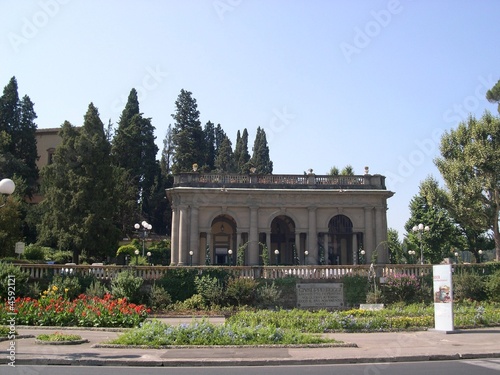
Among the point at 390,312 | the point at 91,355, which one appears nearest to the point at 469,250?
the point at 390,312

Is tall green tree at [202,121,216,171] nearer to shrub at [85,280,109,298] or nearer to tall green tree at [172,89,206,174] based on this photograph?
tall green tree at [172,89,206,174]

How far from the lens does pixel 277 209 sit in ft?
152

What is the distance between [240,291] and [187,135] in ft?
170

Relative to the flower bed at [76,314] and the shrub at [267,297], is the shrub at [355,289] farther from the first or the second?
the flower bed at [76,314]

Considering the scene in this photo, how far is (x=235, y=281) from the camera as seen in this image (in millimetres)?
24734

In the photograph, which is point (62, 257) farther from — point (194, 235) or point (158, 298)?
point (158, 298)

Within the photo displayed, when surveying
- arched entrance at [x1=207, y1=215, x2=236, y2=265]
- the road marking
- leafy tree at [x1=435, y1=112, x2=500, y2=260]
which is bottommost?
the road marking

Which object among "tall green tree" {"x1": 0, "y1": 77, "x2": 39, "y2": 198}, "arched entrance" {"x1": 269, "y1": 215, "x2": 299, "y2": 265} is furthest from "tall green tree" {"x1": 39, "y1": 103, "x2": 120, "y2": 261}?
"arched entrance" {"x1": 269, "y1": 215, "x2": 299, "y2": 265}

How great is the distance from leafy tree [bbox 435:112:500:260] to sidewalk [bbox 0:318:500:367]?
990 inches

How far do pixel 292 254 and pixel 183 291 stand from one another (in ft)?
92.2

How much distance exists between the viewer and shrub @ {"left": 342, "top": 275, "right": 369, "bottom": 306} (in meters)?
26.3

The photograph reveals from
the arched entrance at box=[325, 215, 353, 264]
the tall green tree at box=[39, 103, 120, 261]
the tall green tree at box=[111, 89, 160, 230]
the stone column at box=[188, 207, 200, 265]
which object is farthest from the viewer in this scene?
the tall green tree at box=[111, 89, 160, 230]

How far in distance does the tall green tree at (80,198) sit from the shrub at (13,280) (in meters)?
18.0

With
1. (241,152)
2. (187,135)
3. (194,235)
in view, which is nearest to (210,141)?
(241,152)
